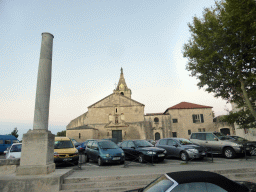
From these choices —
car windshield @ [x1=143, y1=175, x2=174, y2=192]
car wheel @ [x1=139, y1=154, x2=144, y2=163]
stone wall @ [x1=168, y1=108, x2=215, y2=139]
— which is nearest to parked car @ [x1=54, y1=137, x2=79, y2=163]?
car wheel @ [x1=139, y1=154, x2=144, y2=163]

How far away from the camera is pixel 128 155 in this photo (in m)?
12.9

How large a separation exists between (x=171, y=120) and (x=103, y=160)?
30.1 meters

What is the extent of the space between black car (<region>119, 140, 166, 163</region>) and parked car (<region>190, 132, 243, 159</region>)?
4.56 metres

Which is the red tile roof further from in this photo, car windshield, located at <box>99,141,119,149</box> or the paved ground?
car windshield, located at <box>99,141,119,149</box>

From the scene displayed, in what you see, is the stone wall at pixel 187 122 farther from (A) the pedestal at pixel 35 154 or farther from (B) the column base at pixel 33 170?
(B) the column base at pixel 33 170

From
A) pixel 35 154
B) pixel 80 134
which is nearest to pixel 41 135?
pixel 35 154

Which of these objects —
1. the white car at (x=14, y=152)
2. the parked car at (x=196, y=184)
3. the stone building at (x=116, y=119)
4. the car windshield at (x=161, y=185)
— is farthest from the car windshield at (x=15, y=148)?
the stone building at (x=116, y=119)

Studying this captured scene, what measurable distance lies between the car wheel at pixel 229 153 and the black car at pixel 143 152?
4997mm

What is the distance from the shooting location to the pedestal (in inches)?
264

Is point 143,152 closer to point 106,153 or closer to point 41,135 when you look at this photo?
point 106,153

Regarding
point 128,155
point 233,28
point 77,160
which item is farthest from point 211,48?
point 77,160

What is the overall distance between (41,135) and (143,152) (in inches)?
258

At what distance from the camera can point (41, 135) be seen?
7.09 metres

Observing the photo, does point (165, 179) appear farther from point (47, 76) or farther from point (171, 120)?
point (171, 120)
